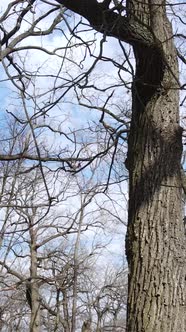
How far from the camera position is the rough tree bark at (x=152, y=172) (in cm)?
261

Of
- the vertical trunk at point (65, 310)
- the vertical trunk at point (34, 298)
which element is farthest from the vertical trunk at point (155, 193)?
the vertical trunk at point (65, 310)

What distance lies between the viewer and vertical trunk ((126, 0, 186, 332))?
2.60 metres

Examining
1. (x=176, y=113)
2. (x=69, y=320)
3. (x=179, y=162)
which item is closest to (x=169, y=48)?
(x=176, y=113)

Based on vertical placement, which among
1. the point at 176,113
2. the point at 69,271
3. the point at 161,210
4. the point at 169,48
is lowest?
the point at 161,210

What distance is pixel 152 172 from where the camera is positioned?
9.46ft

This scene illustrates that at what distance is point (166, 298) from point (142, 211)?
0.49 metres

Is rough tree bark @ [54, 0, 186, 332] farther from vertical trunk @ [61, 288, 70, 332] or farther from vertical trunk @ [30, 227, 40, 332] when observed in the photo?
vertical trunk @ [61, 288, 70, 332]

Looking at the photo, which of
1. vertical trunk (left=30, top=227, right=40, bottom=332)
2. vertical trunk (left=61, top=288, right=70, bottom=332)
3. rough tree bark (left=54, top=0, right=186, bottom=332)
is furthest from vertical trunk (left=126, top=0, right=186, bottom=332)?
vertical trunk (left=61, top=288, right=70, bottom=332)

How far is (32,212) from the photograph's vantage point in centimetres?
1377

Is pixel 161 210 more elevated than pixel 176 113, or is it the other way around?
pixel 176 113

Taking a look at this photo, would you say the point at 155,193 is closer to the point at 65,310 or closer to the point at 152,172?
the point at 152,172

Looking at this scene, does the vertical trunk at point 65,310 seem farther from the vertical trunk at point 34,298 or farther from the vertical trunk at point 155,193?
the vertical trunk at point 155,193

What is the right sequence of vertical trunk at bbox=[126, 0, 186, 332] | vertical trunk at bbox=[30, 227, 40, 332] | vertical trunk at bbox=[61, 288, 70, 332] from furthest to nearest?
vertical trunk at bbox=[61, 288, 70, 332] < vertical trunk at bbox=[30, 227, 40, 332] < vertical trunk at bbox=[126, 0, 186, 332]

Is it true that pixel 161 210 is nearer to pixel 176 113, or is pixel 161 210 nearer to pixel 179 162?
pixel 179 162
